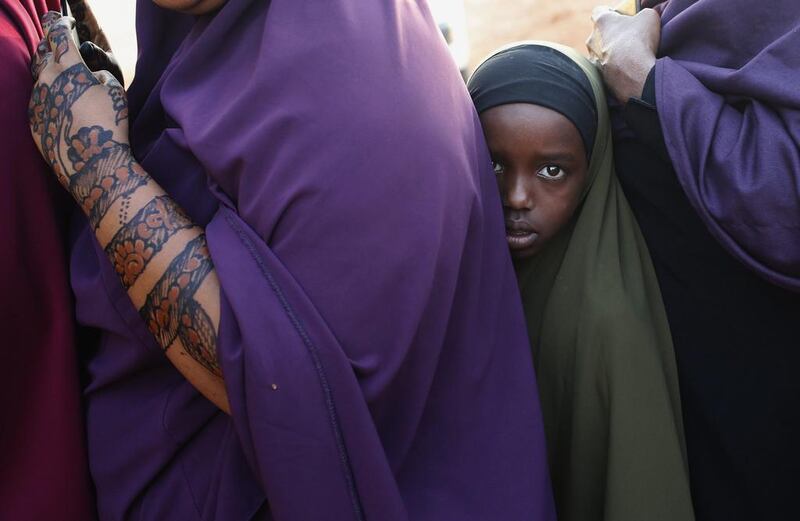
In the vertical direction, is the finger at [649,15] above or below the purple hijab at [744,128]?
above

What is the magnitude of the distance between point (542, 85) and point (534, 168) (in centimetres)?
19

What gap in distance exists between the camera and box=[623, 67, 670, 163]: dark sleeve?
1.80 m

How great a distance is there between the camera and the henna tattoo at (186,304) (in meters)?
1.50

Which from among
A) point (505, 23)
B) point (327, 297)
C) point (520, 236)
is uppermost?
point (327, 297)

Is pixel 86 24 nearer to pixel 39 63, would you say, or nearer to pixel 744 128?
pixel 39 63

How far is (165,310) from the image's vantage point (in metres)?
1.54

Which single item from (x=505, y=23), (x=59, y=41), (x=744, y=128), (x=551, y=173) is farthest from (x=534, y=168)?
(x=505, y=23)

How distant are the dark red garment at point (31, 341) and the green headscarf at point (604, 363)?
1.03 m

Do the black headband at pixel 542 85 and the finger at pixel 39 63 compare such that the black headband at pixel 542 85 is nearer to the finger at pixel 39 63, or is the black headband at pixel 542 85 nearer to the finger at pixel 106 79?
the finger at pixel 106 79

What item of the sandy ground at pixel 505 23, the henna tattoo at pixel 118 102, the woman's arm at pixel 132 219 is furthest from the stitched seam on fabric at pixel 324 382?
the sandy ground at pixel 505 23

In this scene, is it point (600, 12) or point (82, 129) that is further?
point (600, 12)

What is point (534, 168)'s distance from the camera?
1937mm

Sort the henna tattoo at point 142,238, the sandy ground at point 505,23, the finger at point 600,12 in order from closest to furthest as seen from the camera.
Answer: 1. the henna tattoo at point 142,238
2. the finger at point 600,12
3. the sandy ground at point 505,23

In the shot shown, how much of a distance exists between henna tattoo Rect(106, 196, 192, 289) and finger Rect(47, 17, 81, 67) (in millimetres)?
357
